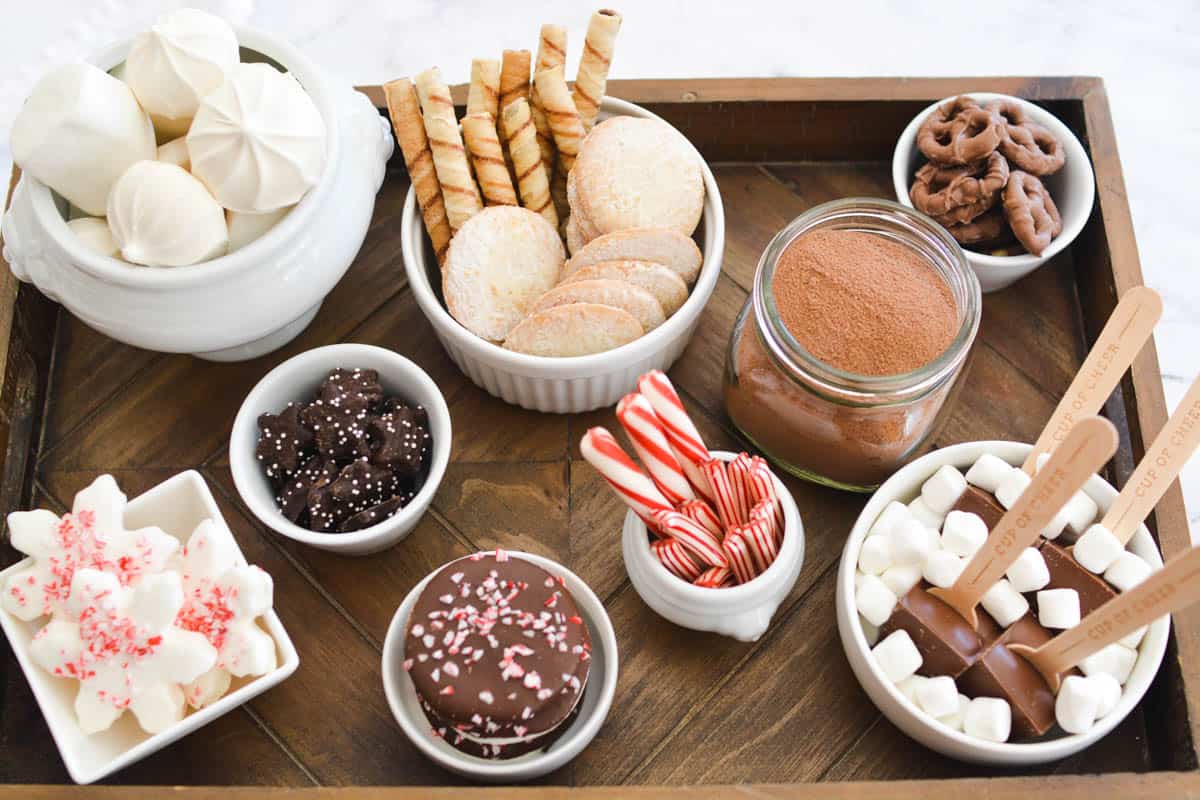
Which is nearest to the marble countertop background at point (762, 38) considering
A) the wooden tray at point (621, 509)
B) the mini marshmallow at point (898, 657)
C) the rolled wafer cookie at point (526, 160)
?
the wooden tray at point (621, 509)

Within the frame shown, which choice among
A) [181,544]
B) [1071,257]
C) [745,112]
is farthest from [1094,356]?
[181,544]

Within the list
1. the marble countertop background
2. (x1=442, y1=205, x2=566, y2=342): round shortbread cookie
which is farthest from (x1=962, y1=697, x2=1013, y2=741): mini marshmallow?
the marble countertop background

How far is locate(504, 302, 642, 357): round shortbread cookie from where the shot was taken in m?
1.00

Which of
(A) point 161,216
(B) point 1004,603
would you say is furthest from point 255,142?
(B) point 1004,603

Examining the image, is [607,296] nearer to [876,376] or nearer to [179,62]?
[876,376]

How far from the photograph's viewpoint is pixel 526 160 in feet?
3.66

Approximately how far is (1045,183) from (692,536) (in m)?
0.59

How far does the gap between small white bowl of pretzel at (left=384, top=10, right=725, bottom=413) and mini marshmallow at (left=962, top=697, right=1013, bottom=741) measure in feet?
1.33

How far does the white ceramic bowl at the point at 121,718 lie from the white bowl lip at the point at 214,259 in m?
0.17

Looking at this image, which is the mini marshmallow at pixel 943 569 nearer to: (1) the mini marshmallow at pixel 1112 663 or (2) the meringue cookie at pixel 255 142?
(1) the mini marshmallow at pixel 1112 663

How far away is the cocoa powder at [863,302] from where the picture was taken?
3.18 feet

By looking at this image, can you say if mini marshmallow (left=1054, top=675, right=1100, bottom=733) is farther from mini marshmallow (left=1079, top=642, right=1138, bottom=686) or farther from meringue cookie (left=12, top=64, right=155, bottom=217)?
meringue cookie (left=12, top=64, right=155, bottom=217)

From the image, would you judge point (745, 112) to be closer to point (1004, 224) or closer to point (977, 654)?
point (1004, 224)

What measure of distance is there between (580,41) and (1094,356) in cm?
87
